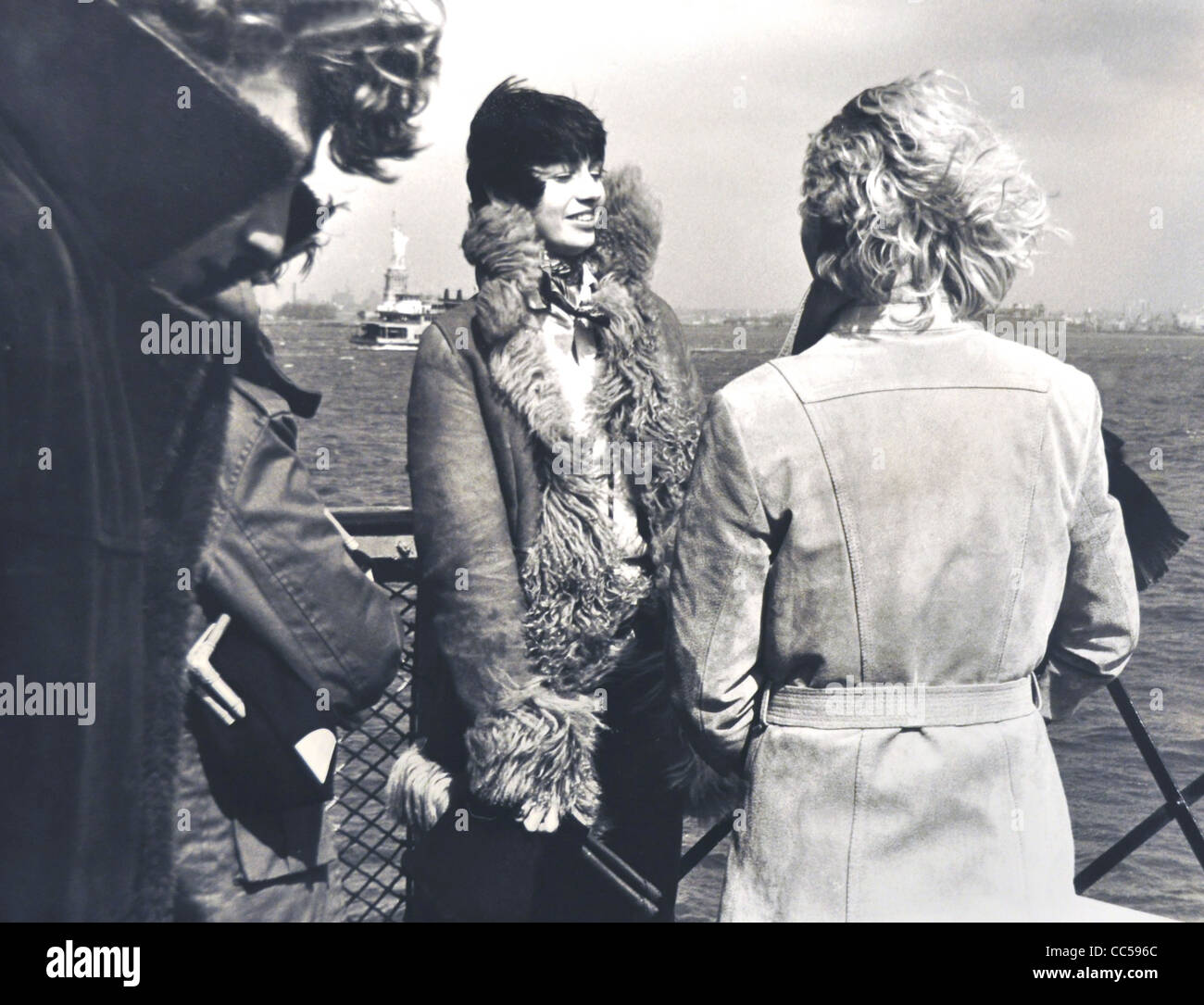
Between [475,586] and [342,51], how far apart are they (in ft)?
3.84

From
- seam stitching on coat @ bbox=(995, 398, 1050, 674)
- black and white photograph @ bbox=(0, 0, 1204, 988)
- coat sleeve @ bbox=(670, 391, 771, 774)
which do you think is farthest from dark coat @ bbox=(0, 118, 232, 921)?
seam stitching on coat @ bbox=(995, 398, 1050, 674)

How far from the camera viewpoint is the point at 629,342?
2.78m

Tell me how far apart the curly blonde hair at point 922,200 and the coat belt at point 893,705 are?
0.63 meters

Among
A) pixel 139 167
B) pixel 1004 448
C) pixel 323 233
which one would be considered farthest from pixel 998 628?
pixel 139 167

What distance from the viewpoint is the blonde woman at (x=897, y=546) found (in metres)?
2.16

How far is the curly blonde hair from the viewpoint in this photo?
2152 mm

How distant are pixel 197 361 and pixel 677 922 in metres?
1.61

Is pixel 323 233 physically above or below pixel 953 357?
above

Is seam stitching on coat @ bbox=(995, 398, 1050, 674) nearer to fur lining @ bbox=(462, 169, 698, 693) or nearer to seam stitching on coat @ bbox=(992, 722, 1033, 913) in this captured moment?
seam stitching on coat @ bbox=(992, 722, 1033, 913)

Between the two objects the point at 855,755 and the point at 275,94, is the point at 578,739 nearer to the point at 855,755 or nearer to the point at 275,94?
the point at 855,755

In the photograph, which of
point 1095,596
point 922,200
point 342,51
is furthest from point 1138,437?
point 342,51

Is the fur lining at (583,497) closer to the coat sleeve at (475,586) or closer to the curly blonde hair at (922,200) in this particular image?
the coat sleeve at (475,586)

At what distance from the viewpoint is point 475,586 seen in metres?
2.59

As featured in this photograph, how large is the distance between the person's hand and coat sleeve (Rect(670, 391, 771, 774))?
52 centimetres
